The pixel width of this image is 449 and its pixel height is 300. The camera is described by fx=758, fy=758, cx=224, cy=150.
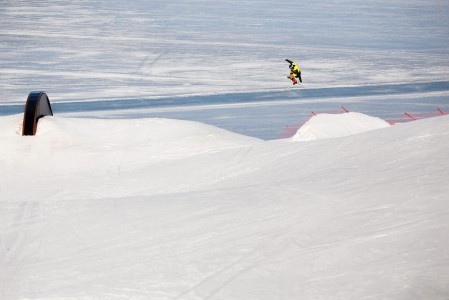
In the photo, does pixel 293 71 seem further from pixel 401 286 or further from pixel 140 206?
pixel 401 286

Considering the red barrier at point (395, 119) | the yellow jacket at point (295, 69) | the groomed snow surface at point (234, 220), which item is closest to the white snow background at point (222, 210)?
the groomed snow surface at point (234, 220)

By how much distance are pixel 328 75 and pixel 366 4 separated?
463 inches

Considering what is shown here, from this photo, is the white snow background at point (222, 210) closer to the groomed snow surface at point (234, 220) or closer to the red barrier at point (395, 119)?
the groomed snow surface at point (234, 220)

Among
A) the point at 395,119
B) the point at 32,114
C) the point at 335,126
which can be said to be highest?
the point at 32,114

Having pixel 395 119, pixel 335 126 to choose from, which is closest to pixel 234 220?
pixel 335 126

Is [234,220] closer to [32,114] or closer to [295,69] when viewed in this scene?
[32,114]

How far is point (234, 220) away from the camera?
13.3 ft

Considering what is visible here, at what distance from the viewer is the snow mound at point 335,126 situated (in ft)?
23.1

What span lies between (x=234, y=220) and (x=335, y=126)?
11.3 ft

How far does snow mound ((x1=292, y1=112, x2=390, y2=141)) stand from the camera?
7.04 m

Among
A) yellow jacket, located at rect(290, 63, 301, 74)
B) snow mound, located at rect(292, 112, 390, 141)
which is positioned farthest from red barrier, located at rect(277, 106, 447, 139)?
snow mound, located at rect(292, 112, 390, 141)

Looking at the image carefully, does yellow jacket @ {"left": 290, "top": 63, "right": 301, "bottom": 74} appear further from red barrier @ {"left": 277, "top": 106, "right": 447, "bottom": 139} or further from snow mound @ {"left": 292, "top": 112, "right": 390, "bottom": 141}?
snow mound @ {"left": 292, "top": 112, "right": 390, "bottom": 141}

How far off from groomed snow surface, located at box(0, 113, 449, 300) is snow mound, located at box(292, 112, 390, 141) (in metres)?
1.54

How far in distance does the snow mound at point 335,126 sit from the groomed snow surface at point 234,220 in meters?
1.54
